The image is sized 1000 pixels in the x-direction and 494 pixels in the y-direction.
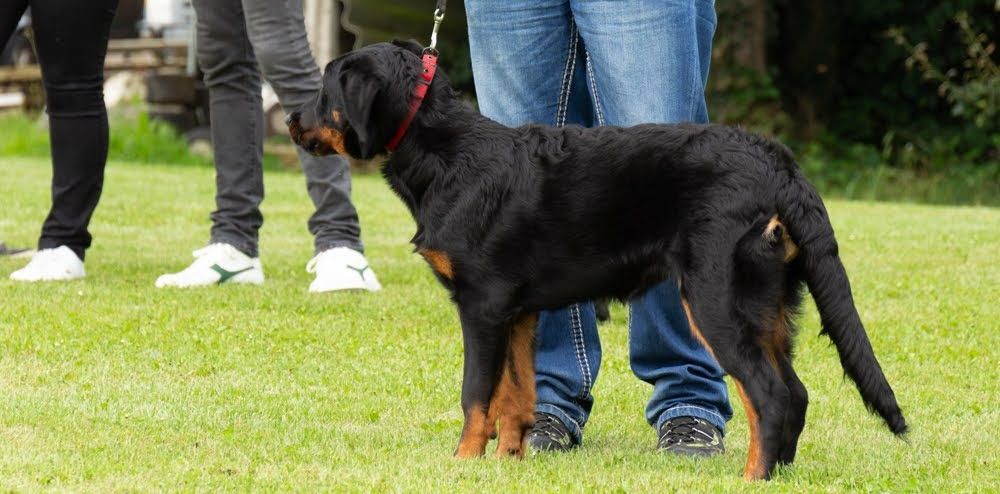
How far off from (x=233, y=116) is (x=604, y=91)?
3.05m

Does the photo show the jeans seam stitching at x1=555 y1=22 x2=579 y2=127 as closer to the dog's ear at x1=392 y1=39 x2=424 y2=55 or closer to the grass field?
the dog's ear at x1=392 y1=39 x2=424 y2=55

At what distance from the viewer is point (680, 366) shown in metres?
4.27

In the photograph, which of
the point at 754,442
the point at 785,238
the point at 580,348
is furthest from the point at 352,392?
the point at 785,238

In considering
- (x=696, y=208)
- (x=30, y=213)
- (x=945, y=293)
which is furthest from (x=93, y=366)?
(x=30, y=213)

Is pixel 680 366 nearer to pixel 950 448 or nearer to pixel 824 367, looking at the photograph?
pixel 950 448

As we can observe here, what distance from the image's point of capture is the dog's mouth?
156 inches

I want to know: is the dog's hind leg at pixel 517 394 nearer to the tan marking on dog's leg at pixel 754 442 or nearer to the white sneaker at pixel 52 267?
the tan marking on dog's leg at pixel 754 442

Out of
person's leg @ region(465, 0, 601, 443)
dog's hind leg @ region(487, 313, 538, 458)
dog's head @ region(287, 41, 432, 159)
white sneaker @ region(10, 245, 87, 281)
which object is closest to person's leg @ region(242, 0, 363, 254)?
white sneaker @ region(10, 245, 87, 281)

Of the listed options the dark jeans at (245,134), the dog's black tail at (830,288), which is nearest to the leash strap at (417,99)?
the dog's black tail at (830,288)

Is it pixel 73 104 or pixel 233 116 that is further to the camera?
pixel 233 116

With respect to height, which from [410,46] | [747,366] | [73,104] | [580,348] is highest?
[410,46]

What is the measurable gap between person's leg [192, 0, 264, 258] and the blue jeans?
2.64m

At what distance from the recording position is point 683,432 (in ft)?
13.6

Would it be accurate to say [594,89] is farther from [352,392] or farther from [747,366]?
[352,392]
